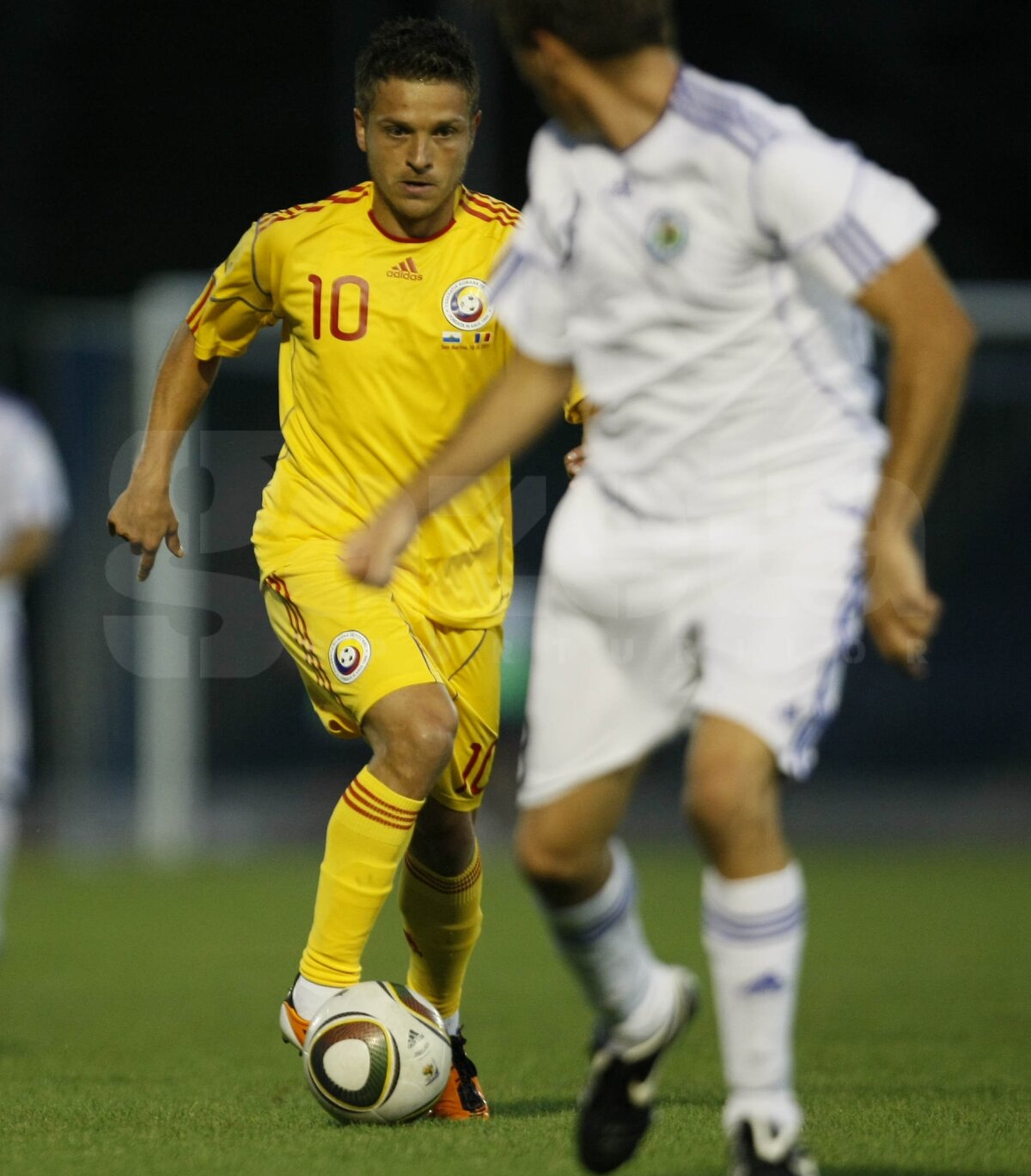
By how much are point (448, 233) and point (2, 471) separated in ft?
12.7

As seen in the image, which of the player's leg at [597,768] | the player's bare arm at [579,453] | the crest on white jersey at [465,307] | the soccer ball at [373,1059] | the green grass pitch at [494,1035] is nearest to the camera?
the player's leg at [597,768]

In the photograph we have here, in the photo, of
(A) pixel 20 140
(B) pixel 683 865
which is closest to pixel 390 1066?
(B) pixel 683 865

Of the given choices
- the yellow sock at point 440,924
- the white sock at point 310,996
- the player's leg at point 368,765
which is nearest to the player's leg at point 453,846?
the yellow sock at point 440,924

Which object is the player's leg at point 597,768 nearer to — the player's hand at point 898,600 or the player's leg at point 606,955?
the player's leg at point 606,955

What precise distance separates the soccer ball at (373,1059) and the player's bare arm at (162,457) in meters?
1.22

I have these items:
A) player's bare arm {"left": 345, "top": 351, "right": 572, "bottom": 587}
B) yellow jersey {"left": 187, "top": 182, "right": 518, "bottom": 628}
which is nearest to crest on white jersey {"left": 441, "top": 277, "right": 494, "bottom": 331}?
yellow jersey {"left": 187, "top": 182, "right": 518, "bottom": 628}

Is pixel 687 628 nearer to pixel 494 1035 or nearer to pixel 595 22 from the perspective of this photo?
pixel 595 22

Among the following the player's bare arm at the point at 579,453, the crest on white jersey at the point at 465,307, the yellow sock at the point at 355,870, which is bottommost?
→ the yellow sock at the point at 355,870

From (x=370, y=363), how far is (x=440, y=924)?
4.83 ft

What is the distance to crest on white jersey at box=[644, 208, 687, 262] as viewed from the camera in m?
4.02

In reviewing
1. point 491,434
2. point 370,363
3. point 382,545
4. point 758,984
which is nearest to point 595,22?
point 491,434

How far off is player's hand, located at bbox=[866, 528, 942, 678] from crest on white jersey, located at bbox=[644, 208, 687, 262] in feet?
2.06

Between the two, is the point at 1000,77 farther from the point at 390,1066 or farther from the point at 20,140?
the point at 390,1066

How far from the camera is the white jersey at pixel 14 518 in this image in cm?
903
